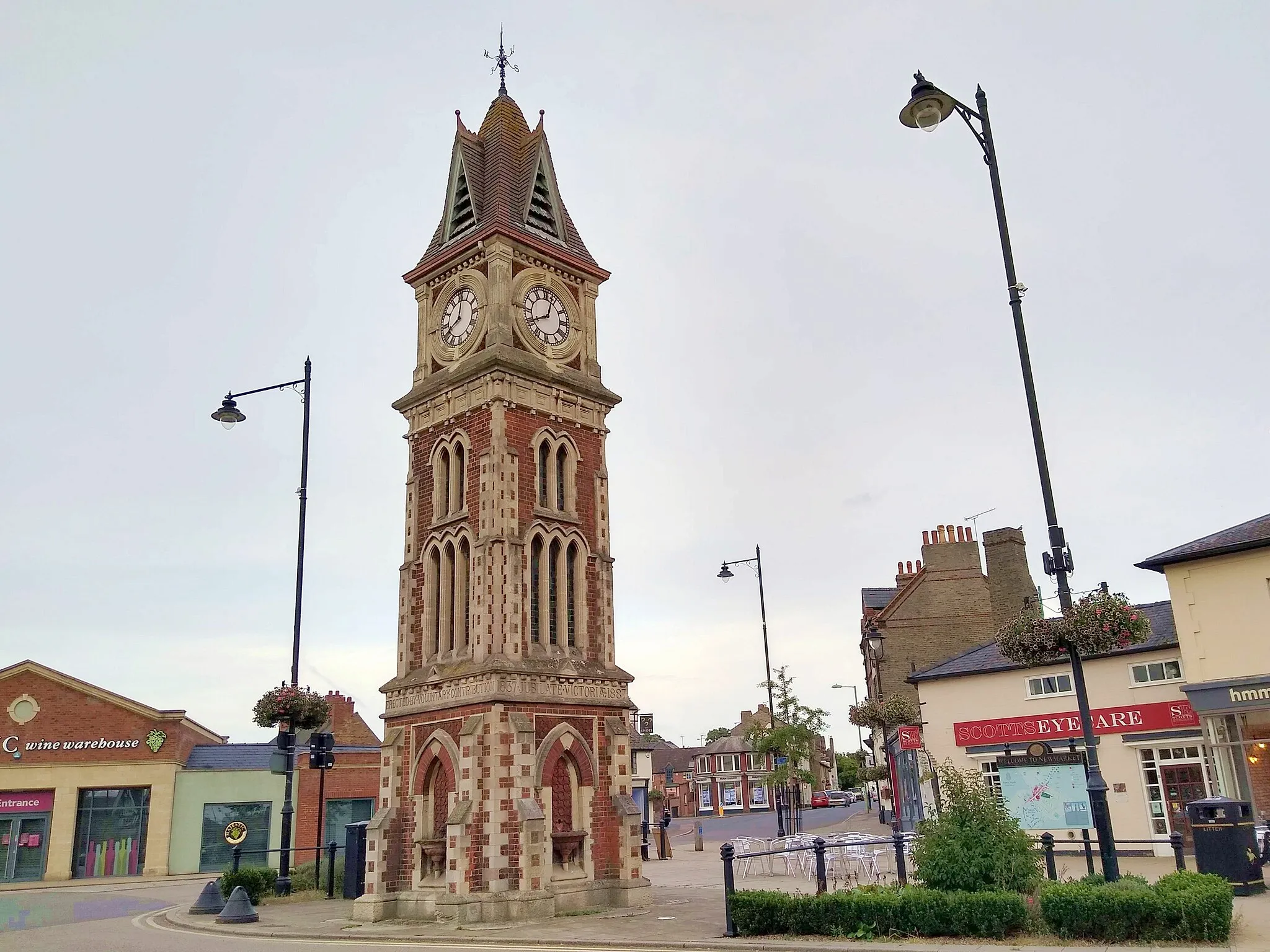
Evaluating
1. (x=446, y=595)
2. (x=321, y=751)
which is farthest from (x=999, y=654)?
(x=321, y=751)

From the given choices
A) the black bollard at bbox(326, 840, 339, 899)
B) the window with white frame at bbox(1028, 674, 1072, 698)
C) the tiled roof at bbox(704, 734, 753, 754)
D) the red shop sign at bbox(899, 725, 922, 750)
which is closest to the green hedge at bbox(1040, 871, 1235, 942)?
the window with white frame at bbox(1028, 674, 1072, 698)

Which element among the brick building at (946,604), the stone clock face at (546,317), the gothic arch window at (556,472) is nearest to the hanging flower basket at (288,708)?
the gothic arch window at (556,472)

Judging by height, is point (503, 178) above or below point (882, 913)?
above

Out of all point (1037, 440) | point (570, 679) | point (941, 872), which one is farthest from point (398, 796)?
point (1037, 440)

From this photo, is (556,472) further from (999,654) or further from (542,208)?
(999,654)

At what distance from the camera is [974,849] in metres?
13.2

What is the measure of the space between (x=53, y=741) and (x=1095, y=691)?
1412 inches

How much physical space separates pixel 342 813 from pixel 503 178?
2853cm

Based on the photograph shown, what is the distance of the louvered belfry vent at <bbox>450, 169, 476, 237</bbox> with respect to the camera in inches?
1025

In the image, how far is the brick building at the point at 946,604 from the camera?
4603cm

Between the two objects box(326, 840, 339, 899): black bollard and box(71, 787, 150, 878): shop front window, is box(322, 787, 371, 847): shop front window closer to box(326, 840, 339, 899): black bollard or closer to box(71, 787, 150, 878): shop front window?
box(71, 787, 150, 878): shop front window

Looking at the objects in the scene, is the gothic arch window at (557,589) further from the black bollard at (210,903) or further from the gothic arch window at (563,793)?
the black bollard at (210,903)

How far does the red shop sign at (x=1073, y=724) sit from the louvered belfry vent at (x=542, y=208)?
60.4 feet

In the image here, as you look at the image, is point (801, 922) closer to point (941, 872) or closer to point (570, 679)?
point (941, 872)
